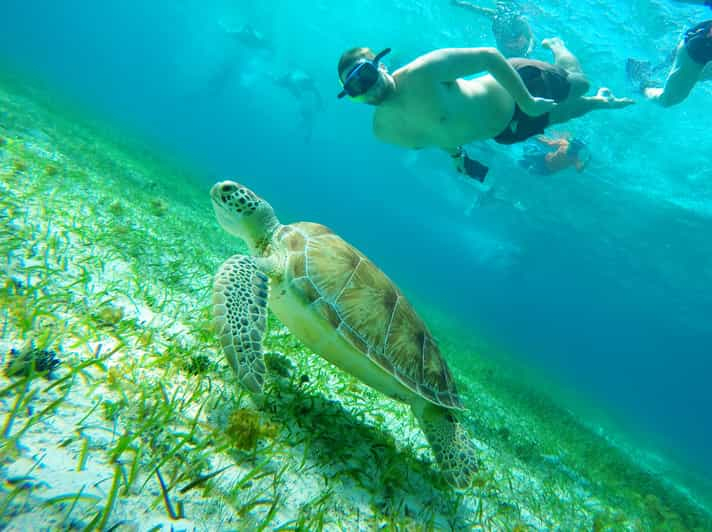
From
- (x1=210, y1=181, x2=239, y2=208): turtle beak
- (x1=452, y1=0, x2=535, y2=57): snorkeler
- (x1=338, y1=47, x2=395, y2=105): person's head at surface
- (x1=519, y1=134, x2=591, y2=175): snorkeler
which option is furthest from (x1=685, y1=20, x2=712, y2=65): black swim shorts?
→ (x1=452, y1=0, x2=535, y2=57): snorkeler

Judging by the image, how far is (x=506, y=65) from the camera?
3.64 meters

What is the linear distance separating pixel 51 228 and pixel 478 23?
2100cm

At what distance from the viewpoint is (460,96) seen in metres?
4.16

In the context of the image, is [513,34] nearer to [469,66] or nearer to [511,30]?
[511,30]

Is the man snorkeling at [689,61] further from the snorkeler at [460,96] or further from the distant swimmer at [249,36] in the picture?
the distant swimmer at [249,36]

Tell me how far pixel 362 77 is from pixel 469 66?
4.32ft

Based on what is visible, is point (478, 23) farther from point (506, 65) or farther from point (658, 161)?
point (506, 65)

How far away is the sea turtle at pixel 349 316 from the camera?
92.3 inches

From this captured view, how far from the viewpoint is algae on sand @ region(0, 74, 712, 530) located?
1244mm

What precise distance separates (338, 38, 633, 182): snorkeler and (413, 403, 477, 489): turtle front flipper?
3.24 m

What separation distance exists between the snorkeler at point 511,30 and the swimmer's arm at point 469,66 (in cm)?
1213

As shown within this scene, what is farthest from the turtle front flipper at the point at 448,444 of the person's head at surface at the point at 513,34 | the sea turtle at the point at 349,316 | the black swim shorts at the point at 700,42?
the person's head at surface at the point at 513,34

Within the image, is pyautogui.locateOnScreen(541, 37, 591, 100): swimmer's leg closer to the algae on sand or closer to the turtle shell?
the turtle shell

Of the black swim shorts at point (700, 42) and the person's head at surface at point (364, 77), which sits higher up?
the black swim shorts at point (700, 42)
